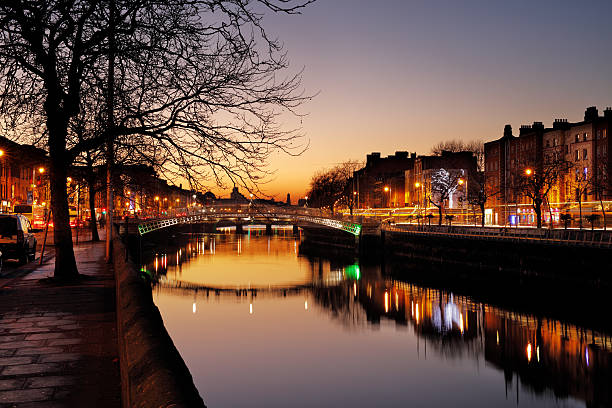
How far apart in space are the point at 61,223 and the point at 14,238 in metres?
8.51

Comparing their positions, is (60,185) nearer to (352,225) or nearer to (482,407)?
(482,407)

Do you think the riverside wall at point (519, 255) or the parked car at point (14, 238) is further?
the riverside wall at point (519, 255)

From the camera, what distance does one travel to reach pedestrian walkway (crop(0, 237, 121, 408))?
5.95m

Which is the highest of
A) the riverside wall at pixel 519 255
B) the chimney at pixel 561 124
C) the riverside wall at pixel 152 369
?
the chimney at pixel 561 124

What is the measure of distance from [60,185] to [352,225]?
170 ft

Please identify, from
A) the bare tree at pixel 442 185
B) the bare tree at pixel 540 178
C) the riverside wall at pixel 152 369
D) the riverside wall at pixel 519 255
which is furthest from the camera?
the bare tree at pixel 442 185

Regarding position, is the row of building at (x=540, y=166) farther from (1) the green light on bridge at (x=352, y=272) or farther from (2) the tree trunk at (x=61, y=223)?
(2) the tree trunk at (x=61, y=223)

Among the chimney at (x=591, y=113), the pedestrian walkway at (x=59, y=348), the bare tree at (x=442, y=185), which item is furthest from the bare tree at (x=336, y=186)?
the pedestrian walkway at (x=59, y=348)

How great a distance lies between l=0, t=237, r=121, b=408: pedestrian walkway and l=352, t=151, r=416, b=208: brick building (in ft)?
396

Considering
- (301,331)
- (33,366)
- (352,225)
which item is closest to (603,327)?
(301,331)

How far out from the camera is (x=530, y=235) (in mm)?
39469

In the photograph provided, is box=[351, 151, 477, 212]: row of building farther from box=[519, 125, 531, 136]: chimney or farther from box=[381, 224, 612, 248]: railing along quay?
box=[381, 224, 612, 248]: railing along quay

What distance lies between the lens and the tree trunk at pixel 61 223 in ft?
47.1

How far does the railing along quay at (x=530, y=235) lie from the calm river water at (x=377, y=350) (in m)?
6.08
